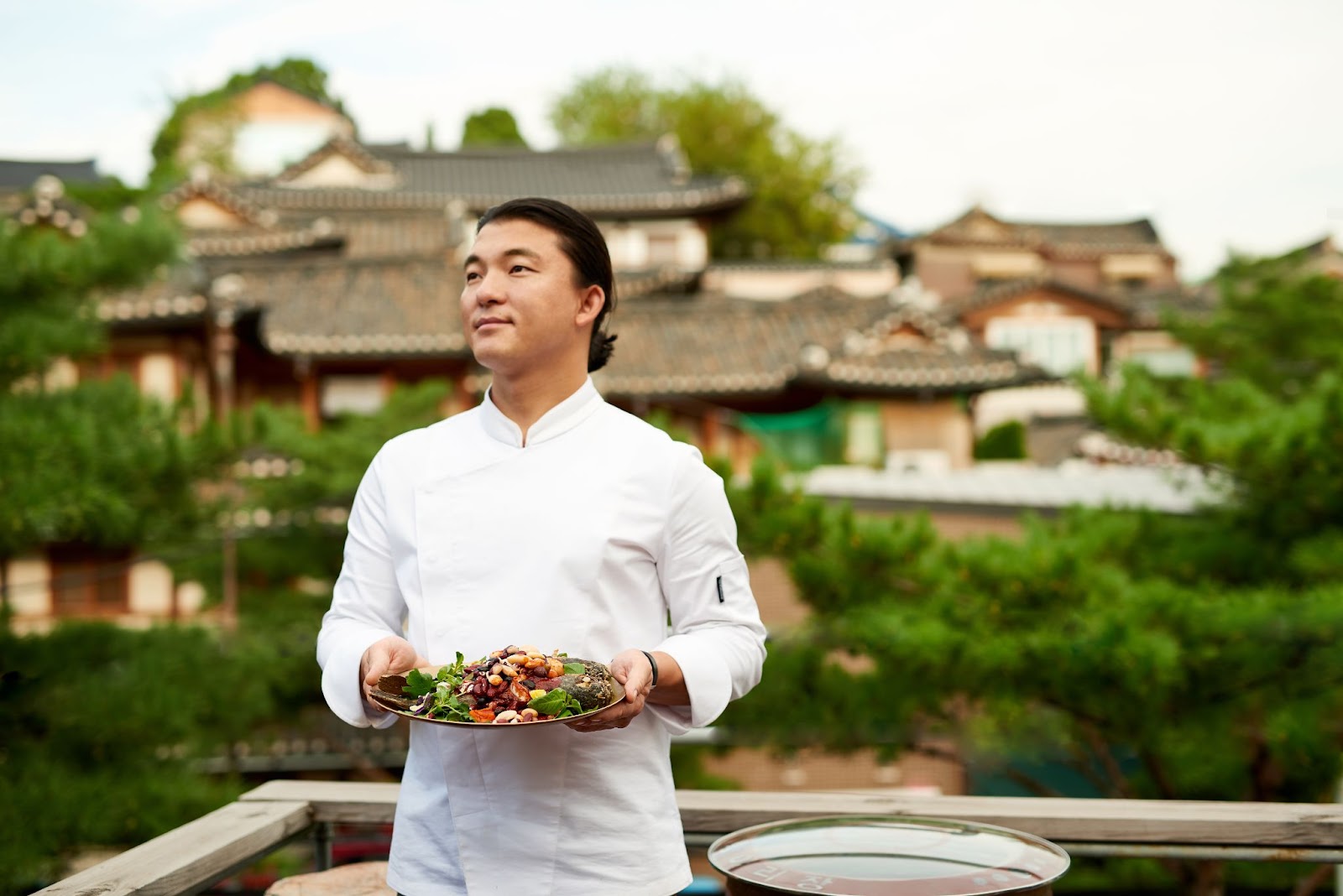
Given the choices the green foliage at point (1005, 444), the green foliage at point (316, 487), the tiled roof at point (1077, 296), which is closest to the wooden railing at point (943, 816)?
the green foliage at point (316, 487)

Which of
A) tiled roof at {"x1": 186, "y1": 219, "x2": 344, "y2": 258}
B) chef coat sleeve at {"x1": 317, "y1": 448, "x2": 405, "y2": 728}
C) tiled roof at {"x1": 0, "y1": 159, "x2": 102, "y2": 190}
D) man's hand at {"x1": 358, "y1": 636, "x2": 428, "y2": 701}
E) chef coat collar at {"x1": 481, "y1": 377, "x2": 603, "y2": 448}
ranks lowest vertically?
man's hand at {"x1": 358, "y1": 636, "x2": 428, "y2": 701}

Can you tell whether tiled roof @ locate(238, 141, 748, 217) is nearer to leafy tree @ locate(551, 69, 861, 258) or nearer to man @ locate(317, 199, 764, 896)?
leafy tree @ locate(551, 69, 861, 258)

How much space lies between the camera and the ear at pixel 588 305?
1.66m

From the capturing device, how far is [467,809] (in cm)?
152

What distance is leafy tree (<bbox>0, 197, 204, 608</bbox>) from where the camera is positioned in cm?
414

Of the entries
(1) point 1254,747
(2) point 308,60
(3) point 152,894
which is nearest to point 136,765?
(3) point 152,894

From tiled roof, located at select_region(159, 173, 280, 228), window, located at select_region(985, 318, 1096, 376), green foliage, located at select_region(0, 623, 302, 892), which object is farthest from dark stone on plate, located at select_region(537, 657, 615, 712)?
window, located at select_region(985, 318, 1096, 376)

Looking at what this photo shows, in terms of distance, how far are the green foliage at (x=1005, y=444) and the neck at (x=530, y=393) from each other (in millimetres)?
16308

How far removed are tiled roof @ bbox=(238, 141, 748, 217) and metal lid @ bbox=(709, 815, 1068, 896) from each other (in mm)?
20268

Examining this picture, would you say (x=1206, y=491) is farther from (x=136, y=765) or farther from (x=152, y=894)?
(x=152, y=894)

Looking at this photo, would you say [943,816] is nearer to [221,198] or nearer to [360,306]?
[360,306]

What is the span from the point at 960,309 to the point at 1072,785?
15186 millimetres

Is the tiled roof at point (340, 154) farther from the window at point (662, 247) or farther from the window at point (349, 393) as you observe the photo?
the window at point (349, 393)

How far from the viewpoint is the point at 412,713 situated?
138 centimetres
